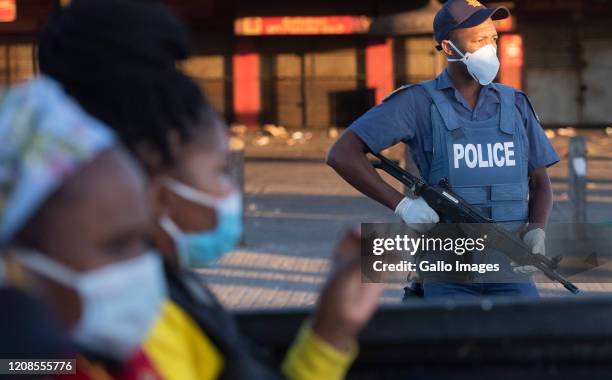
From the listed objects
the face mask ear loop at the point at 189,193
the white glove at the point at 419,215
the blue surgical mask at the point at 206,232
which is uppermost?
the face mask ear loop at the point at 189,193

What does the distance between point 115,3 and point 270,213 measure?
11617 mm

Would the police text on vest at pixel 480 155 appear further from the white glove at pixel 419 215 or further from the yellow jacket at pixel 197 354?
the yellow jacket at pixel 197 354

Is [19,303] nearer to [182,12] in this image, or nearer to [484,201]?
[484,201]

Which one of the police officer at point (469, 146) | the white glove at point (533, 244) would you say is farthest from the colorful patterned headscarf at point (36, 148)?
the white glove at point (533, 244)

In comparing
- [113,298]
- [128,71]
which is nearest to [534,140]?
[128,71]

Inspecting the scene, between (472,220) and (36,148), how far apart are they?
3.10 meters

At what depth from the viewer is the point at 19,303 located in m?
1.44

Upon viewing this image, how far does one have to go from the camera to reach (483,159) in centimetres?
446

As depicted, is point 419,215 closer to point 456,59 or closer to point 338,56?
point 456,59

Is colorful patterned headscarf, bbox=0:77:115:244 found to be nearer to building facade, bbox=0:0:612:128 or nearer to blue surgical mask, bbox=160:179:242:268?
blue surgical mask, bbox=160:179:242:268

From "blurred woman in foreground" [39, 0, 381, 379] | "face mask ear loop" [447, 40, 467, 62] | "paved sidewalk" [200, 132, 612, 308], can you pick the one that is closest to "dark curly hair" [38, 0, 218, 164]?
"blurred woman in foreground" [39, 0, 381, 379]

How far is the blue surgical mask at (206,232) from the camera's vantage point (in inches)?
78.2

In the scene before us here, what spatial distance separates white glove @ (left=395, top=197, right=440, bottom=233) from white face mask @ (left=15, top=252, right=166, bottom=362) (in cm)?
285

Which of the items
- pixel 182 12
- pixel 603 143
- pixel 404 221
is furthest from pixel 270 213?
pixel 182 12
